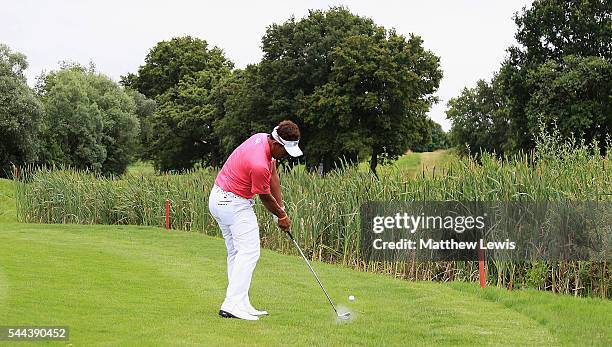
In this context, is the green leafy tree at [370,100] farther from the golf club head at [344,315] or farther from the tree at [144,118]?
the golf club head at [344,315]

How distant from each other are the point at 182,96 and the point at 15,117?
2101 cm

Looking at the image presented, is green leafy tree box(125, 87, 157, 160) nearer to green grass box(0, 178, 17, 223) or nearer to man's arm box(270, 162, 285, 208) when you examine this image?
green grass box(0, 178, 17, 223)

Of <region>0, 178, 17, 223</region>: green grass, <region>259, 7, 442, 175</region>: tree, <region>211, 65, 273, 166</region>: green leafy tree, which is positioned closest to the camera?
<region>0, 178, 17, 223</region>: green grass

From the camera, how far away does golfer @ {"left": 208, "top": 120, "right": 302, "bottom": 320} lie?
8031 mm

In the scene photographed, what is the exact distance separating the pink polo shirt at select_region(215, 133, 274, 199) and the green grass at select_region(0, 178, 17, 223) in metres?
22.9

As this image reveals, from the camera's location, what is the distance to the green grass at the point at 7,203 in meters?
30.8

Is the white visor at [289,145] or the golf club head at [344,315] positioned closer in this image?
the white visor at [289,145]

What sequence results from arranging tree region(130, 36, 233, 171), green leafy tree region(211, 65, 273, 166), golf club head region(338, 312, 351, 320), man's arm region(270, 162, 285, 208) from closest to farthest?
golf club head region(338, 312, 351, 320) < man's arm region(270, 162, 285, 208) < green leafy tree region(211, 65, 273, 166) < tree region(130, 36, 233, 171)

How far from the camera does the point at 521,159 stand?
45.1 ft

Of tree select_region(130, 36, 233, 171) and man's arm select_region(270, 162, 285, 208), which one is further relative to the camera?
Result: tree select_region(130, 36, 233, 171)

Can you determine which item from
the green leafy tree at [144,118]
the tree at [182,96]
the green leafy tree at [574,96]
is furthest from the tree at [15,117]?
the green leafy tree at [574,96]

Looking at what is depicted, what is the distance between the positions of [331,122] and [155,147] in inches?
959

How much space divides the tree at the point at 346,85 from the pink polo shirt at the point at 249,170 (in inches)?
1556

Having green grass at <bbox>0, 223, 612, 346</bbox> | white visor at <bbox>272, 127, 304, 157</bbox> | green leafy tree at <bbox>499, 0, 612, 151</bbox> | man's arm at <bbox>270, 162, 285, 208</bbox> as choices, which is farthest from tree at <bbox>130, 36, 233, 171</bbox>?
white visor at <bbox>272, 127, 304, 157</bbox>
